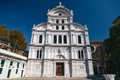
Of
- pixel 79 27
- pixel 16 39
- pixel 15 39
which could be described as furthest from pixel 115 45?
pixel 15 39

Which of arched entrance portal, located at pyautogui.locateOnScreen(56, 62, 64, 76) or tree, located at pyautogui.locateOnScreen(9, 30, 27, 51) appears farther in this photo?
tree, located at pyautogui.locateOnScreen(9, 30, 27, 51)

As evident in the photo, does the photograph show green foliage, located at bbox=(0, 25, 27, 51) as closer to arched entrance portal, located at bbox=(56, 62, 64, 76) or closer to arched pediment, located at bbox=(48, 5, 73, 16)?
arched pediment, located at bbox=(48, 5, 73, 16)

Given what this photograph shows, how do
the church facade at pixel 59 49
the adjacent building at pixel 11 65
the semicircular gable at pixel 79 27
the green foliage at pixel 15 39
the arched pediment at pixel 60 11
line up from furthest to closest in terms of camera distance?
the green foliage at pixel 15 39
the arched pediment at pixel 60 11
the semicircular gable at pixel 79 27
the church facade at pixel 59 49
the adjacent building at pixel 11 65

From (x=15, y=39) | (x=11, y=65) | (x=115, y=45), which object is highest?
(x=15, y=39)

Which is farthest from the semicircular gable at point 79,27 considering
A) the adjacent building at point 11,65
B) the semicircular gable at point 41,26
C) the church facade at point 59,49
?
the adjacent building at point 11,65

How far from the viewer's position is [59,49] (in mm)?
21109

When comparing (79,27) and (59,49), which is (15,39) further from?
(79,27)

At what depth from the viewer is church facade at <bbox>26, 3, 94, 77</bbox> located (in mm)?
19375

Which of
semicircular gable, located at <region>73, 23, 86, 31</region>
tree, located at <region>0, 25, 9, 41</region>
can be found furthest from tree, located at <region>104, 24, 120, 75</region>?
tree, located at <region>0, 25, 9, 41</region>

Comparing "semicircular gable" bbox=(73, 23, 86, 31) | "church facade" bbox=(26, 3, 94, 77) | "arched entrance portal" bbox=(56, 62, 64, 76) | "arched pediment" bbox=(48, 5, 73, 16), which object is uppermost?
"arched pediment" bbox=(48, 5, 73, 16)

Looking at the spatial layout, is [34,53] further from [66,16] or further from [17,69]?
[66,16]

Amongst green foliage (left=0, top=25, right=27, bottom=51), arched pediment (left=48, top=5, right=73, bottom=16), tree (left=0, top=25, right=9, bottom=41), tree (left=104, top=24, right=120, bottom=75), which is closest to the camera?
tree (left=104, top=24, right=120, bottom=75)

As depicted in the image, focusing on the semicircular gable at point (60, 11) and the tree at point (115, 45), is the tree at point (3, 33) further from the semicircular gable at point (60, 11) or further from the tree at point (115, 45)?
the tree at point (115, 45)

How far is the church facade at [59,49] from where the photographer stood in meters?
19.4
